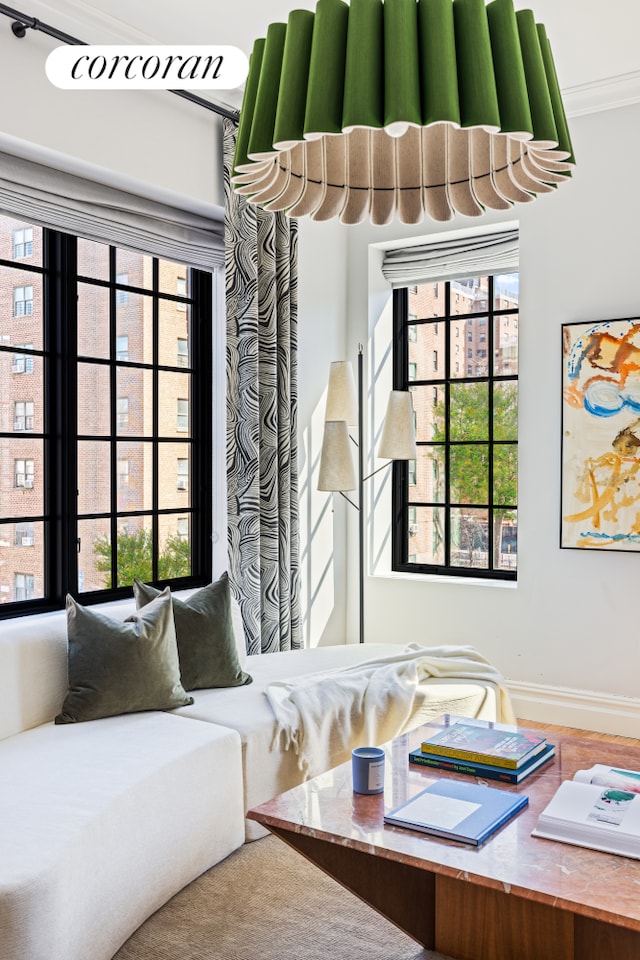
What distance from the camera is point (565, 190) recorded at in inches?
166

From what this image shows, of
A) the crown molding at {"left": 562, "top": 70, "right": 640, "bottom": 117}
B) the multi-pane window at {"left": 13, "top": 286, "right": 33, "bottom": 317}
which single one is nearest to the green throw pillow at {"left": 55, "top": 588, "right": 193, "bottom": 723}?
the multi-pane window at {"left": 13, "top": 286, "right": 33, "bottom": 317}

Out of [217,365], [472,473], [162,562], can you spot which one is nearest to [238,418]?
[217,365]

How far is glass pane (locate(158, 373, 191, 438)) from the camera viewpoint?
165 inches

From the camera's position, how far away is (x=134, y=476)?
4.02 meters

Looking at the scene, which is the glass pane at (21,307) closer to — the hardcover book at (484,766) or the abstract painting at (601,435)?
the hardcover book at (484,766)

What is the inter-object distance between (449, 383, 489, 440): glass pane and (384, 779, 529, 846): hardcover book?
9.12ft

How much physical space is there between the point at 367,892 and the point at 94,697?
1.17 m

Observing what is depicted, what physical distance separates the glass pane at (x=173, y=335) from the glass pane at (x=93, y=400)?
15.5 inches

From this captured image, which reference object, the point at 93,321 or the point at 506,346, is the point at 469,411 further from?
the point at 93,321

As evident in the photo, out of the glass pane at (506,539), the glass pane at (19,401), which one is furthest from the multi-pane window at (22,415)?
the glass pane at (506,539)

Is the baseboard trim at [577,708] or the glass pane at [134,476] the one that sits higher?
the glass pane at [134,476]

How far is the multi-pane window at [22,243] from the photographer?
3.49m

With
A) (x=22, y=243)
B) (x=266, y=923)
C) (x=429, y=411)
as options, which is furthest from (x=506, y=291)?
(x=266, y=923)

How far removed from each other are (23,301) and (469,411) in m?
2.40
